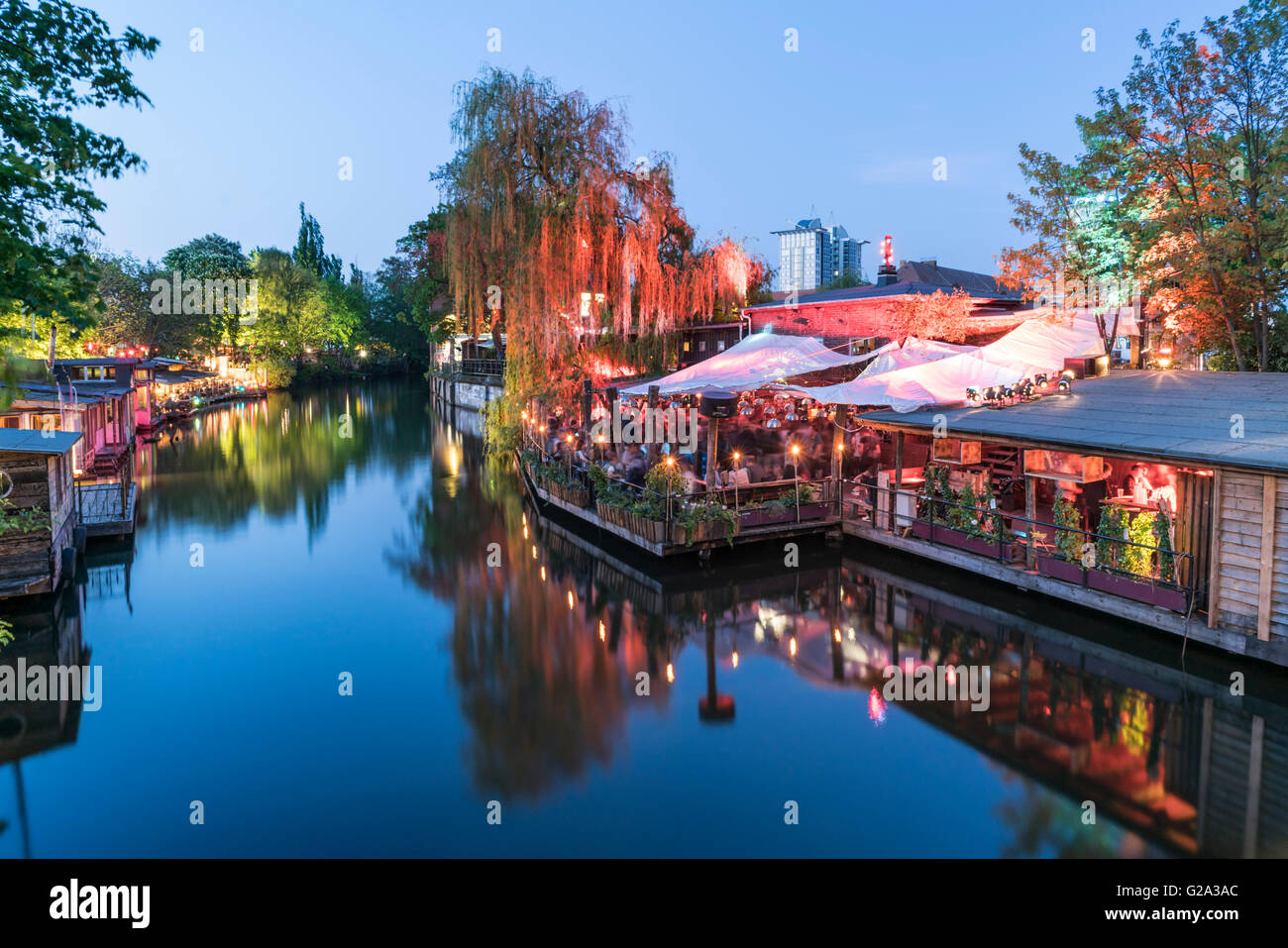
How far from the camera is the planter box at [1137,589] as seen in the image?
11471 millimetres

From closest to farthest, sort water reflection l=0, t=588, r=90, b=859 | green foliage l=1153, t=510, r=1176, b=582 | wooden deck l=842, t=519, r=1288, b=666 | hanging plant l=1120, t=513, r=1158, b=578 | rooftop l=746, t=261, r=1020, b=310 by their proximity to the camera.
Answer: water reflection l=0, t=588, r=90, b=859 → wooden deck l=842, t=519, r=1288, b=666 → green foliage l=1153, t=510, r=1176, b=582 → hanging plant l=1120, t=513, r=1158, b=578 → rooftop l=746, t=261, r=1020, b=310

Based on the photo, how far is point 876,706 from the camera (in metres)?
10.4

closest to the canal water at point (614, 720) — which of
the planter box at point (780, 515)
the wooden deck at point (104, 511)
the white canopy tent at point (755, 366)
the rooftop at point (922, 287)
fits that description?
the planter box at point (780, 515)

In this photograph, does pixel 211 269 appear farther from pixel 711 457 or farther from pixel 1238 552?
pixel 1238 552

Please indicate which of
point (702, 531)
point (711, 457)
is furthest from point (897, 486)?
point (702, 531)

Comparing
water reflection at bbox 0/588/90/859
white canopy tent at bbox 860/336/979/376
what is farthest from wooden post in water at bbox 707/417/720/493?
water reflection at bbox 0/588/90/859

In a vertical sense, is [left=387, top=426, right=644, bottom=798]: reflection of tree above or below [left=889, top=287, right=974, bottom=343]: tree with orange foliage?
below

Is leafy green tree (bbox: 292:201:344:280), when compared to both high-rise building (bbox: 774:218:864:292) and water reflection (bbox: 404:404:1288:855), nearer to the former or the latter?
high-rise building (bbox: 774:218:864:292)

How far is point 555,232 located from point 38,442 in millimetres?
13095

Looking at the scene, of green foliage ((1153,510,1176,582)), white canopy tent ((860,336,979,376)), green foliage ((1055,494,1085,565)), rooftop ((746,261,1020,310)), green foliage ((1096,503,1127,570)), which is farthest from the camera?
rooftop ((746,261,1020,310))

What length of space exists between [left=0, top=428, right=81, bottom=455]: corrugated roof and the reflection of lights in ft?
46.7

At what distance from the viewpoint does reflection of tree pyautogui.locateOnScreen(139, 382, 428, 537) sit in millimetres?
24406

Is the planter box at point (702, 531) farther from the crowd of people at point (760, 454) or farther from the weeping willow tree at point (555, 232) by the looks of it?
the weeping willow tree at point (555, 232)

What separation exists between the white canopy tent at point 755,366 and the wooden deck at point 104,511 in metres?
12.4
